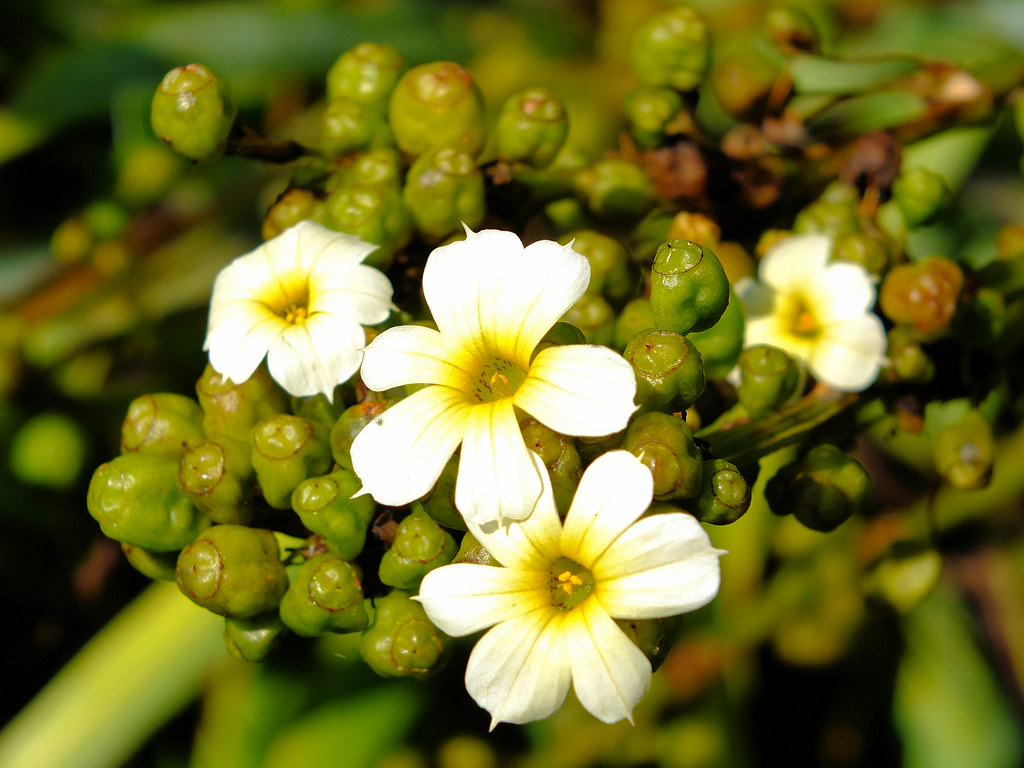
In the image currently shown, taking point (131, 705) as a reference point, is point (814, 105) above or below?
above

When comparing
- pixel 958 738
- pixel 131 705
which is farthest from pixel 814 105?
pixel 131 705

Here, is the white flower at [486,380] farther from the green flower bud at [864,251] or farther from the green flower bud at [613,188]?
the green flower bud at [864,251]

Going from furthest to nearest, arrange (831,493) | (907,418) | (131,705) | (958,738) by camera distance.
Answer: (958,738)
(131,705)
(907,418)
(831,493)

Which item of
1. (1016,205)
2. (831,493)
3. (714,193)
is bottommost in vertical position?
(1016,205)

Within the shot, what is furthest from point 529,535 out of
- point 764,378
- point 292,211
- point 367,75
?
point 367,75

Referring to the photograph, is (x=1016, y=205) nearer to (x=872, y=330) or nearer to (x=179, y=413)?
(x=872, y=330)

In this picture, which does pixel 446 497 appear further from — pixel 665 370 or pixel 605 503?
pixel 665 370

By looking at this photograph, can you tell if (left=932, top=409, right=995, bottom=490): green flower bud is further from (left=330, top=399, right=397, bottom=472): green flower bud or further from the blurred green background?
(left=330, top=399, right=397, bottom=472): green flower bud
